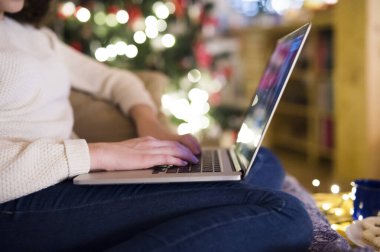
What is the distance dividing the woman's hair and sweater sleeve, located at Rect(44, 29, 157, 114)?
0.06m

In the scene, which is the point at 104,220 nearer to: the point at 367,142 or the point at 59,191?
the point at 59,191

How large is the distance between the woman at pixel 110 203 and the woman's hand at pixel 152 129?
14 cm

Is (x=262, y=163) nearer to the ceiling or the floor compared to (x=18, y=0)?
nearer to the floor

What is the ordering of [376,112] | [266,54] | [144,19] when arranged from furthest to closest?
[266,54] < [144,19] < [376,112]

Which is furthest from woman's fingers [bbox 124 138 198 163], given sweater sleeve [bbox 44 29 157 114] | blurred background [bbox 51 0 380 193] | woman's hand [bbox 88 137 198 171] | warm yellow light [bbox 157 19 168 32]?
warm yellow light [bbox 157 19 168 32]

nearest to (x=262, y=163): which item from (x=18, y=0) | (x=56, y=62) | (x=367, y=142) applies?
(x=56, y=62)

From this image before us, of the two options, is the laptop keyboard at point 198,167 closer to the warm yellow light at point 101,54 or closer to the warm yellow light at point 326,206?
the warm yellow light at point 326,206

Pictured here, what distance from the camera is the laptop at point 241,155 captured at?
2.56 feet

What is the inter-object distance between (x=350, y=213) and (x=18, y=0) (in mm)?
958

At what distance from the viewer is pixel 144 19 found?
2305mm

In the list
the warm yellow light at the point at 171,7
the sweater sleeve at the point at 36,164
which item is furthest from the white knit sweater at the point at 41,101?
the warm yellow light at the point at 171,7

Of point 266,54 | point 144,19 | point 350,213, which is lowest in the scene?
point 350,213

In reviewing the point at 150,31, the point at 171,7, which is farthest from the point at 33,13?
the point at 171,7

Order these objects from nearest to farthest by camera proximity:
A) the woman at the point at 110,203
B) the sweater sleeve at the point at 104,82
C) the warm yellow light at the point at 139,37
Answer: the woman at the point at 110,203 < the sweater sleeve at the point at 104,82 < the warm yellow light at the point at 139,37
